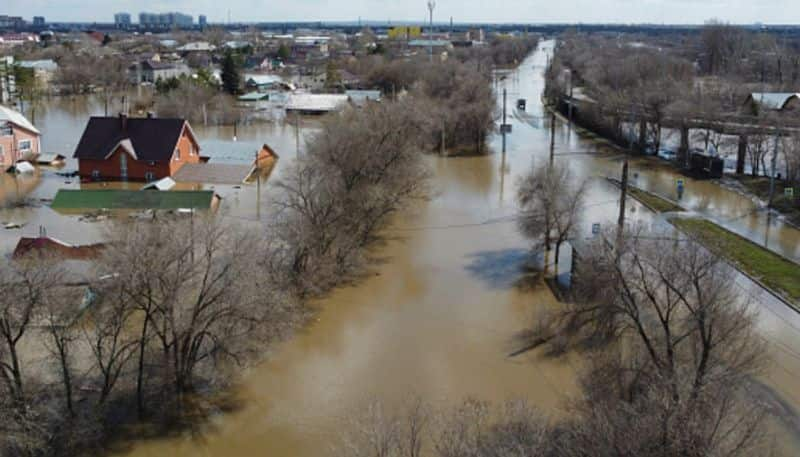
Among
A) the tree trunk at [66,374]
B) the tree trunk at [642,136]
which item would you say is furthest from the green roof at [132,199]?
the tree trunk at [642,136]

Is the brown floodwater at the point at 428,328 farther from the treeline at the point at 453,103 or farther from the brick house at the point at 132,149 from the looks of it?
the treeline at the point at 453,103

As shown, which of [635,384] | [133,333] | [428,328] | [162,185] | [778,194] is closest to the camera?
[635,384]

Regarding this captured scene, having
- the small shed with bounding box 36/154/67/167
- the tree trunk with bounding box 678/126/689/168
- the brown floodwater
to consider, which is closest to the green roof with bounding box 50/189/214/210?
the brown floodwater

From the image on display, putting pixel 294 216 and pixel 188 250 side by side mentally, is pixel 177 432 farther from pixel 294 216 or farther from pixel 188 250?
pixel 294 216

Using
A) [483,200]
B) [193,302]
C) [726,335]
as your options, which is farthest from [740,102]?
[193,302]

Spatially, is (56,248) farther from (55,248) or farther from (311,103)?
(311,103)

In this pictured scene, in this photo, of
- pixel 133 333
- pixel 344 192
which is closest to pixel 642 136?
pixel 344 192
